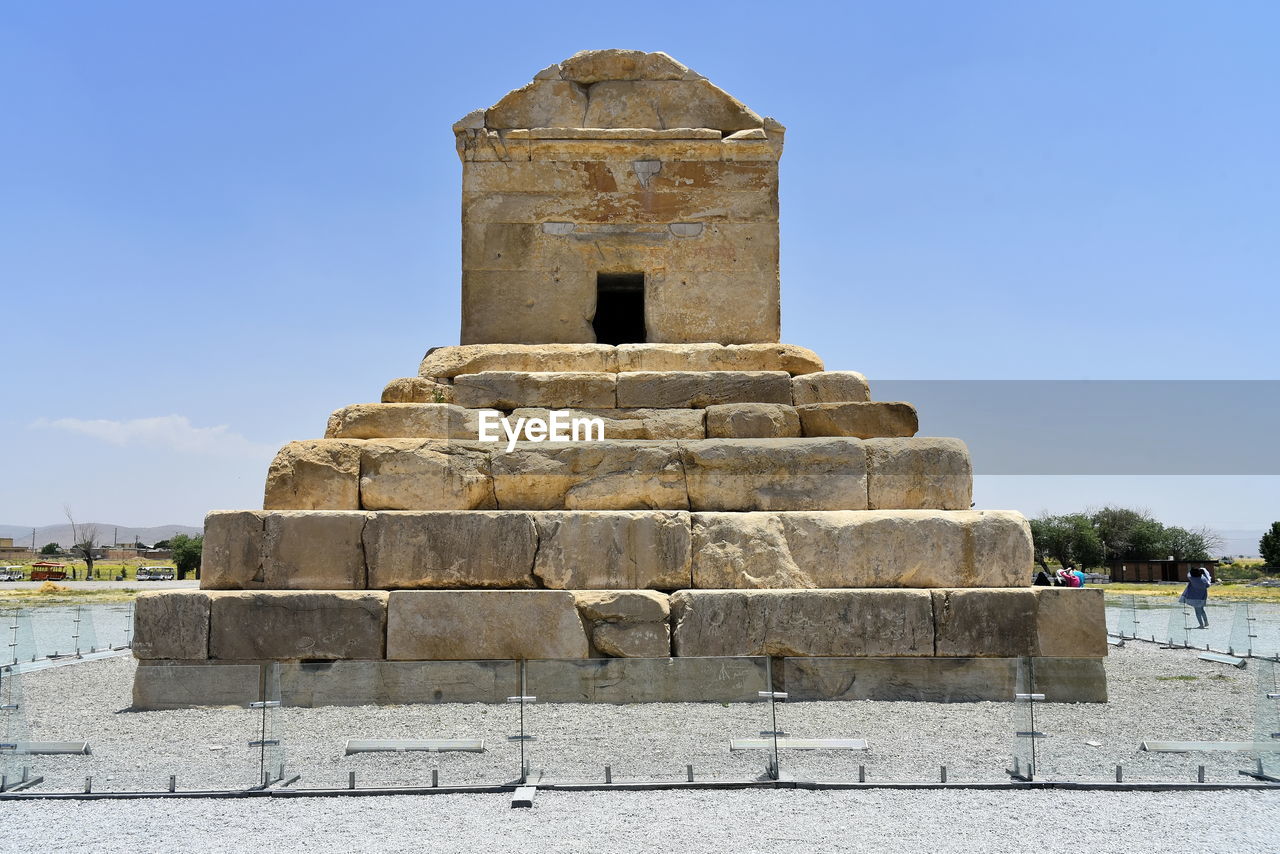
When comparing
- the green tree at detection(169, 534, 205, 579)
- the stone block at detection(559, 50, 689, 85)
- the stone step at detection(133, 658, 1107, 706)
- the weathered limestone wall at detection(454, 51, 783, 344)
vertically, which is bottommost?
the green tree at detection(169, 534, 205, 579)

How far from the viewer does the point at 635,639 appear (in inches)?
283

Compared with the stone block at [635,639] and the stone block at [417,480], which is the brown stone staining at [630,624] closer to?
the stone block at [635,639]

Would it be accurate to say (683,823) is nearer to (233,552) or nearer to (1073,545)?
(233,552)

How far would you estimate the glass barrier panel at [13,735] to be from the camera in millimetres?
5180

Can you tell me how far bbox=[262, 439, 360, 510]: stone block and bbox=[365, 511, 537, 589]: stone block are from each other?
0.45 metres

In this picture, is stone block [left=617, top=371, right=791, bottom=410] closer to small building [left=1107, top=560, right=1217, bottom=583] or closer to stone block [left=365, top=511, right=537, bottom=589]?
stone block [left=365, top=511, right=537, bottom=589]

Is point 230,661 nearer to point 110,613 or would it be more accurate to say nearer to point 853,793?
point 853,793

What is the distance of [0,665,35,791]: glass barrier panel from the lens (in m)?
5.18

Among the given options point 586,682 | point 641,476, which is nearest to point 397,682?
point 586,682

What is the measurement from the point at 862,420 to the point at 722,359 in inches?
57.7

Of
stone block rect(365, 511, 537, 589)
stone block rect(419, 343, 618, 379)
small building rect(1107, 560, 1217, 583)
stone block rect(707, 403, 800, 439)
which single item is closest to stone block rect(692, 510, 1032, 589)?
stone block rect(707, 403, 800, 439)

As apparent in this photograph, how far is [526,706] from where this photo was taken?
5.38 m

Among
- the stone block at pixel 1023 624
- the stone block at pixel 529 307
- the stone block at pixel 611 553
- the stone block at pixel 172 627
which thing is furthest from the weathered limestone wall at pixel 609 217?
the stone block at pixel 172 627

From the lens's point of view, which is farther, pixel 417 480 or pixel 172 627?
pixel 417 480
